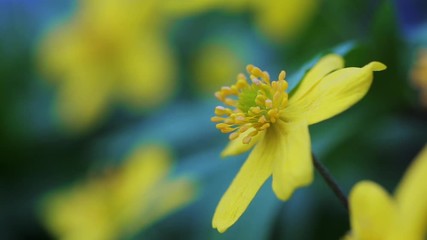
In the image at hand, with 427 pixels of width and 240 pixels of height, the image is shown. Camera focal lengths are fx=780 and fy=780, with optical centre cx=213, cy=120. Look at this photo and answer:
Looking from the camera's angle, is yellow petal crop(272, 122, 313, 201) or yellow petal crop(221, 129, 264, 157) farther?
yellow petal crop(221, 129, 264, 157)

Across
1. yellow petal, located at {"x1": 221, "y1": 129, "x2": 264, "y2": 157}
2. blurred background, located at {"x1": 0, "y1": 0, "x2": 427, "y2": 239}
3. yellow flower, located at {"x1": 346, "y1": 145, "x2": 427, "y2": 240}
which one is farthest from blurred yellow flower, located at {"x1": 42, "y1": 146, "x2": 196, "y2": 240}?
yellow flower, located at {"x1": 346, "y1": 145, "x2": 427, "y2": 240}

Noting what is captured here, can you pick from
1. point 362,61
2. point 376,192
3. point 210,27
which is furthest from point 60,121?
point 376,192

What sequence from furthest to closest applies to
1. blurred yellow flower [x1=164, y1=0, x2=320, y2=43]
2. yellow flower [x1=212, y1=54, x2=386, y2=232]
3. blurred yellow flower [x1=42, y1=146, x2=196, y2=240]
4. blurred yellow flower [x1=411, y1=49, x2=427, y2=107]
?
blurred yellow flower [x1=164, y1=0, x2=320, y2=43], blurred yellow flower [x1=42, y1=146, x2=196, y2=240], blurred yellow flower [x1=411, y1=49, x2=427, y2=107], yellow flower [x1=212, y1=54, x2=386, y2=232]

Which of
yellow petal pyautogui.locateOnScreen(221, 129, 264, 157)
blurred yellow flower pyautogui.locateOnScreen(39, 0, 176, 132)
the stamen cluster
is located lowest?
yellow petal pyautogui.locateOnScreen(221, 129, 264, 157)

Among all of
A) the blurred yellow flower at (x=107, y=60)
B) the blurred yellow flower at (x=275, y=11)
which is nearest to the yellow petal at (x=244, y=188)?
the blurred yellow flower at (x=275, y=11)

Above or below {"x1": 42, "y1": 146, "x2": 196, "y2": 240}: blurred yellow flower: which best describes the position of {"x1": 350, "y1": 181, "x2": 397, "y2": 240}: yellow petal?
below

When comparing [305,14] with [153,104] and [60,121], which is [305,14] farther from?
[60,121]

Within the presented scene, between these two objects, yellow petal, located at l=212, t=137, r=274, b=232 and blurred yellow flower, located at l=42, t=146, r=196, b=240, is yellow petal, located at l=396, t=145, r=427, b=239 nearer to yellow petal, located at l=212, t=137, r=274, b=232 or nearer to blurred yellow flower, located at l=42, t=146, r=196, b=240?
yellow petal, located at l=212, t=137, r=274, b=232

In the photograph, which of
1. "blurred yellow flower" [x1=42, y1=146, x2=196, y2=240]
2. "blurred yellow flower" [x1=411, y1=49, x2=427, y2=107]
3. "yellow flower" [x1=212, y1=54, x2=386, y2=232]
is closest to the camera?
"yellow flower" [x1=212, y1=54, x2=386, y2=232]
